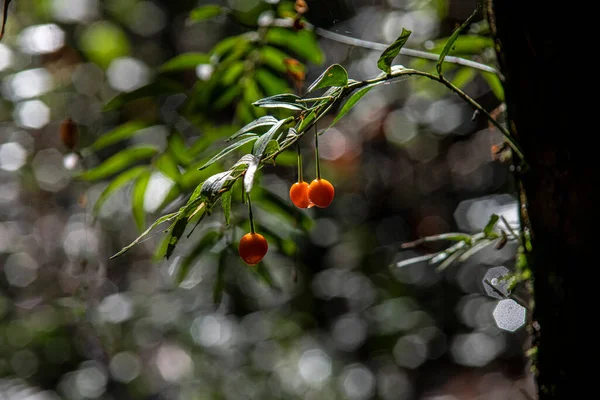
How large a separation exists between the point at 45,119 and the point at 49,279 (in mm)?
1017

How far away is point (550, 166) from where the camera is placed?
68 centimetres

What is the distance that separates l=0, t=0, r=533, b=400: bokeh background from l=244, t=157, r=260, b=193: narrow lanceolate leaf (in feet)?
6.78

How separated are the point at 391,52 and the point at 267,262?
7.03ft

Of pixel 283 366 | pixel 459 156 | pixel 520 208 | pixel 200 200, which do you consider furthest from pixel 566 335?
pixel 459 156

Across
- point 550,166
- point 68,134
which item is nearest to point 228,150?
point 550,166

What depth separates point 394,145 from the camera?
310 cm

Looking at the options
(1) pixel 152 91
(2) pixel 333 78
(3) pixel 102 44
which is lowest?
(3) pixel 102 44

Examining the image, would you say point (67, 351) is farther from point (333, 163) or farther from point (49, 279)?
point (333, 163)

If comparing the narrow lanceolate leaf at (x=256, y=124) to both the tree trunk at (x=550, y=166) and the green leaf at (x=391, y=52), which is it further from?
the tree trunk at (x=550, y=166)

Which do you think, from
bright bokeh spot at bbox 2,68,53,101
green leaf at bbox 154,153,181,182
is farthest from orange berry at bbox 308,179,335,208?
bright bokeh spot at bbox 2,68,53,101

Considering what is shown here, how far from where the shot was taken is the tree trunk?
65 cm

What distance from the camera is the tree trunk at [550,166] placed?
65 centimetres

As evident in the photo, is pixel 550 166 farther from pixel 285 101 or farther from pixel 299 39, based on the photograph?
pixel 299 39

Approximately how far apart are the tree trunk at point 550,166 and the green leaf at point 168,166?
548 millimetres
